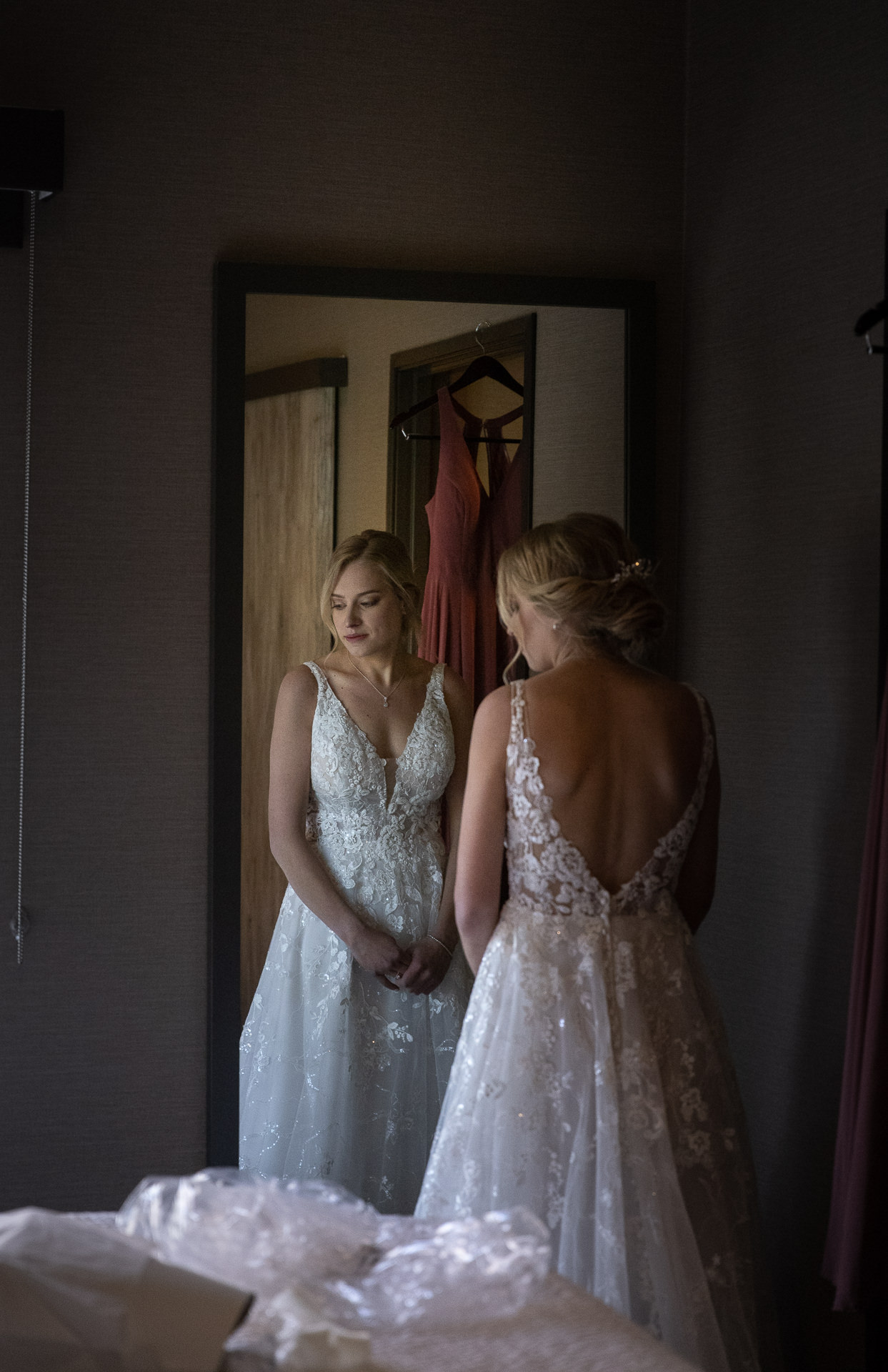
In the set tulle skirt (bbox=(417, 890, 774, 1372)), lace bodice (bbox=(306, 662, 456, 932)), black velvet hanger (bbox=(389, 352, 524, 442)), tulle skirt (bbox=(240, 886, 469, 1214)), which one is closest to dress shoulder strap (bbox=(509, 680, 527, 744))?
tulle skirt (bbox=(417, 890, 774, 1372))

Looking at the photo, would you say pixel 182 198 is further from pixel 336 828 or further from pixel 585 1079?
pixel 585 1079

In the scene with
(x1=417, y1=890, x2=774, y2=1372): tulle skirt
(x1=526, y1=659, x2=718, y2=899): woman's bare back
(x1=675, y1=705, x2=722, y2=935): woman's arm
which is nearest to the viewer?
(x1=417, y1=890, x2=774, y2=1372): tulle skirt

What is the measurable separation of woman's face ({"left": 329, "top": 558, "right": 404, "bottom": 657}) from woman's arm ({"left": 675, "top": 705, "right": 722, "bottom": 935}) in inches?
29.2

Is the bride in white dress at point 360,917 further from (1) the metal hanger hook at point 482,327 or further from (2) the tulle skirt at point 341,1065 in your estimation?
(1) the metal hanger hook at point 482,327

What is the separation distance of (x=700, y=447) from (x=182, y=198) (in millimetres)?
1217

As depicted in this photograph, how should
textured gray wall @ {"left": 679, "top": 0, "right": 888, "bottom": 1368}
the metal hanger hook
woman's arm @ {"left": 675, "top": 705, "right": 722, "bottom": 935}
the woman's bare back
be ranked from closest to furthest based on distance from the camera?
the woman's bare back < woman's arm @ {"left": 675, "top": 705, "right": 722, "bottom": 935} < textured gray wall @ {"left": 679, "top": 0, "right": 888, "bottom": 1368} < the metal hanger hook

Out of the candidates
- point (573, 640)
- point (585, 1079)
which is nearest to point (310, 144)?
point (573, 640)

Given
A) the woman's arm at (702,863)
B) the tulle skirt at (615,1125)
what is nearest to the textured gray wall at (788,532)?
the woman's arm at (702,863)

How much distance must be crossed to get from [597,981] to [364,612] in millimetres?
939

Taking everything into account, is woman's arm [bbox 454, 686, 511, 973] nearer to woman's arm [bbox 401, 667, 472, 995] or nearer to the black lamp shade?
woman's arm [bbox 401, 667, 472, 995]

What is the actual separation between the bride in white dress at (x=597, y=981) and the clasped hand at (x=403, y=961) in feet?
1.42

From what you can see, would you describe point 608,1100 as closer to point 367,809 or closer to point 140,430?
point 367,809

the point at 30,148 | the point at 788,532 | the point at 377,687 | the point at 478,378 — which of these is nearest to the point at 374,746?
the point at 377,687

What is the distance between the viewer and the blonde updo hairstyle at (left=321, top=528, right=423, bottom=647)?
2529 mm
